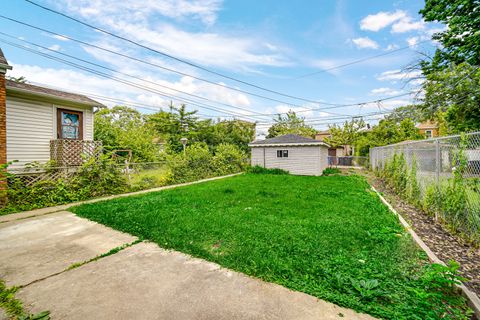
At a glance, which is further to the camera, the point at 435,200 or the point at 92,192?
the point at 92,192

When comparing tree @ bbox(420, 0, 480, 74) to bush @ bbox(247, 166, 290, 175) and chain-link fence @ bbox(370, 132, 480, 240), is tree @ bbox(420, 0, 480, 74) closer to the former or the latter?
chain-link fence @ bbox(370, 132, 480, 240)

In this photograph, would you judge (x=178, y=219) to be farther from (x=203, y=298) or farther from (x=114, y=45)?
(x=114, y=45)

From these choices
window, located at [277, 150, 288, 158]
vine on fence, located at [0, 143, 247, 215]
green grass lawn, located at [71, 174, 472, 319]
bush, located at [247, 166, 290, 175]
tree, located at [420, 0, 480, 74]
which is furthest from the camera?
window, located at [277, 150, 288, 158]

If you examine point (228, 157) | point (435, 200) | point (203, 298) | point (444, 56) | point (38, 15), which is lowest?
point (203, 298)

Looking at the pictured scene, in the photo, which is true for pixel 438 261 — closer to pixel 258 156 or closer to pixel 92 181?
pixel 92 181

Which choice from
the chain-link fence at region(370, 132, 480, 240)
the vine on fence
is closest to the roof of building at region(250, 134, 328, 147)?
the vine on fence

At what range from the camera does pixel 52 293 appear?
7.50 feet

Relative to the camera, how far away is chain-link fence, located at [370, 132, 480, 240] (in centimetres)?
353

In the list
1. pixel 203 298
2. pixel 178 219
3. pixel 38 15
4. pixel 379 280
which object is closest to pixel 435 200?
pixel 379 280

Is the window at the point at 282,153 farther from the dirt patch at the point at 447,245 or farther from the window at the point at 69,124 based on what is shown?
the window at the point at 69,124

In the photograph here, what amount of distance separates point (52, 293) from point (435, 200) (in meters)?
6.90

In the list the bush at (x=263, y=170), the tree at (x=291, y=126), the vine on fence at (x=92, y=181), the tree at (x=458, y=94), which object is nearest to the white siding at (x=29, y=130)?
the vine on fence at (x=92, y=181)

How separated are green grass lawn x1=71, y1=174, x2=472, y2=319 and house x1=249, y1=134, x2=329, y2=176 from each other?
26.9 ft

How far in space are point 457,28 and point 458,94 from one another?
4.56 meters
